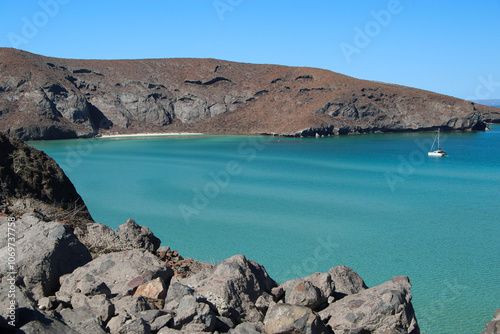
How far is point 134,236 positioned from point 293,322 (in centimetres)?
395

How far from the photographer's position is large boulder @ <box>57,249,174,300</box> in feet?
16.1

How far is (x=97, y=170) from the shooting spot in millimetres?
32531

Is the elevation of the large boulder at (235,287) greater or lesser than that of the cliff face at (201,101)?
lesser

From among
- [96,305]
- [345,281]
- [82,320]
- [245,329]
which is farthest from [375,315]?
[82,320]

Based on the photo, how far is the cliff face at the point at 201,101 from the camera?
230 feet

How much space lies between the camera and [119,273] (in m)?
5.34

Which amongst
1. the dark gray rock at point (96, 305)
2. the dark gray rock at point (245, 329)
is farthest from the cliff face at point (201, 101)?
the dark gray rock at point (245, 329)

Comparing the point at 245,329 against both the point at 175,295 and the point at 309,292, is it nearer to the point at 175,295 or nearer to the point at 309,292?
the point at 175,295

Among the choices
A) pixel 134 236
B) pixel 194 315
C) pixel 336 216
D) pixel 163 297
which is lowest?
pixel 336 216

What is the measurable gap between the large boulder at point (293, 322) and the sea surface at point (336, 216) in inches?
215

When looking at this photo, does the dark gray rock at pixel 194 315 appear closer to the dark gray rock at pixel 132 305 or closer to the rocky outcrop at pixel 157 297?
the rocky outcrop at pixel 157 297

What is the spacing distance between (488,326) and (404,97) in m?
86.0

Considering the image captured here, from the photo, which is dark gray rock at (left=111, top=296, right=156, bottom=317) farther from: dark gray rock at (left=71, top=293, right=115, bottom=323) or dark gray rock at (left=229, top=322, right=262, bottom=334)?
dark gray rock at (left=229, top=322, right=262, bottom=334)

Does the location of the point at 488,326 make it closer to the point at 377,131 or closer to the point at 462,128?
the point at 377,131
